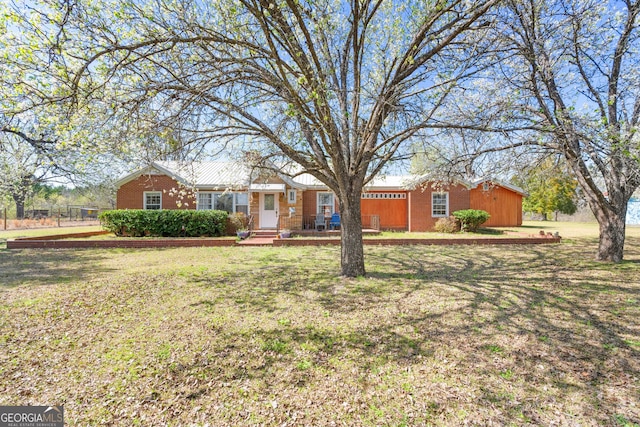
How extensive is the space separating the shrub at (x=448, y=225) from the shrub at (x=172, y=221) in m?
12.0

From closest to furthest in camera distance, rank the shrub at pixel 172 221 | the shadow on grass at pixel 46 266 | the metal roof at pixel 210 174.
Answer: the shadow on grass at pixel 46 266, the metal roof at pixel 210 174, the shrub at pixel 172 221

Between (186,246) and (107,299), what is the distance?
6880 mm

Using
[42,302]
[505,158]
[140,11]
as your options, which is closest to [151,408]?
[42,302]

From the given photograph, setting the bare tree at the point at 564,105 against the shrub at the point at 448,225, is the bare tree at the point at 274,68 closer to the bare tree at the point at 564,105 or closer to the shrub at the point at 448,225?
the bare tree at the point at 564,105

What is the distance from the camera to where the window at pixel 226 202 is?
54.9 feet

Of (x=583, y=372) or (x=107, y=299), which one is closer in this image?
(x=583, y=372)

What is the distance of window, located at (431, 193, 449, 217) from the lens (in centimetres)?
1795

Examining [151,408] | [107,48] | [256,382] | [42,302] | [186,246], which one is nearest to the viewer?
[151,408]

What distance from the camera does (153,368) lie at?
3.10 meters

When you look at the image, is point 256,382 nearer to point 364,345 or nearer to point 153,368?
point 153,368

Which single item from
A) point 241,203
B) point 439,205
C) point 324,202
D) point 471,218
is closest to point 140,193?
point 241,203

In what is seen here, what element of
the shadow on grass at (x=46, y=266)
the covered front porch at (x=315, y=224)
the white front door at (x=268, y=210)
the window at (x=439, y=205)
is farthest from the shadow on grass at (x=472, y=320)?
the window at (x=439, y=205)

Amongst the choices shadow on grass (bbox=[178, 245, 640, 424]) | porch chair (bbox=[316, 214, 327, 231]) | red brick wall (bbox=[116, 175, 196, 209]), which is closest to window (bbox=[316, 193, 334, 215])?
porch chair (bbox=[316, 214, 327, 231])

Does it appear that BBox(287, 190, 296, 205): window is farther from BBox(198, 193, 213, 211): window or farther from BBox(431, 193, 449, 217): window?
BBox(431, 193, 449, 217): window
